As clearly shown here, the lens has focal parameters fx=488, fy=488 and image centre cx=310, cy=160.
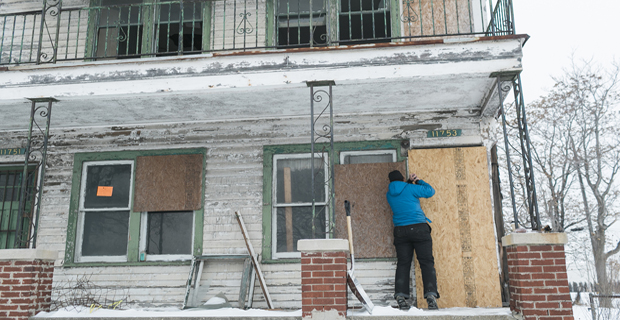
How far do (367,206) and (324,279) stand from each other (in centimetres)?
224

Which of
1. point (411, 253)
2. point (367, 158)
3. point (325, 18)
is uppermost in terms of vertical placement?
point (325, 18)

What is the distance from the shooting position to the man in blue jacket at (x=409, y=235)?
5949 millimetres

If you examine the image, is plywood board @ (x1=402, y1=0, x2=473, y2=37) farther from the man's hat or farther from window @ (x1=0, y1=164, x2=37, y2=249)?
window @ (x1=0, y1=164, x2=37, y2=249)

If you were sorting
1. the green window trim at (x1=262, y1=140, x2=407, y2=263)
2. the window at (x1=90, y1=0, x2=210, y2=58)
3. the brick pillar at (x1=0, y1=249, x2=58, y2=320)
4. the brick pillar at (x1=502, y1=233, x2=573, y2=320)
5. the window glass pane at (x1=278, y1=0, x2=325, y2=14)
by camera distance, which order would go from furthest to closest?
the window glass pane at (x1=278, y1=0, x2=325, y2=14) < the window at (x1=90, y1=0, x2=210, y2=58) < the green window trim at (x1=262, y1=140, x2=407, y2=263) < the brick pillar at (x1=0, y1=249, x2=58, y2=320) < the brick pillar at (x1=502, y1=233, x2=573, y2=320)

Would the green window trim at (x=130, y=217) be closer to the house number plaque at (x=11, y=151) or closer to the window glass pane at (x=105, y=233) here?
the window glass pane at (x=105, y=233)

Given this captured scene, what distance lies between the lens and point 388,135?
7309 millimetres

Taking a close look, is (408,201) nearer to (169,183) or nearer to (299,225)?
(299,225)

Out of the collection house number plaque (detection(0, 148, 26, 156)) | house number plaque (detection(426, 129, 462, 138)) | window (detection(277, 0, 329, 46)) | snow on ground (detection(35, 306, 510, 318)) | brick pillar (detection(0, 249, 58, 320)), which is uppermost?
window (detection(277, 0, 329, 46))

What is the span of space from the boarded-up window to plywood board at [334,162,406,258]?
7.13ft

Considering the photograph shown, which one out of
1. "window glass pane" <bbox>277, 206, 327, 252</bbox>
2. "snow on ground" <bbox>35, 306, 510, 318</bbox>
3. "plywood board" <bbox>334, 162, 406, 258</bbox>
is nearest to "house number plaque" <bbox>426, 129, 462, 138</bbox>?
"plywood board" <bbox>334, 162, 406, 258</bbox>

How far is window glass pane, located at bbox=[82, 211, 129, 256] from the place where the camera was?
7551 mm

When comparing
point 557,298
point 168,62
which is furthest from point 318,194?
point 557,298

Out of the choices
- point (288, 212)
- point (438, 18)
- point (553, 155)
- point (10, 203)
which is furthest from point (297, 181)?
point (553, 155)

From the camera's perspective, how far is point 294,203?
24.2 feet
